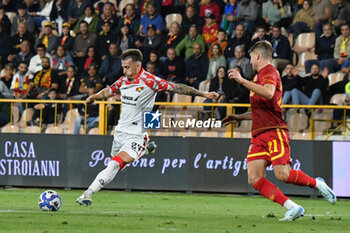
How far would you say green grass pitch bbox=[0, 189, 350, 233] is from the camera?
882 centimetres

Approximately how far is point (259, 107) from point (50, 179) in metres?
8.55

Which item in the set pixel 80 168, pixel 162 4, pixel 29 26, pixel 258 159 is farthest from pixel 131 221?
pixel 29 26

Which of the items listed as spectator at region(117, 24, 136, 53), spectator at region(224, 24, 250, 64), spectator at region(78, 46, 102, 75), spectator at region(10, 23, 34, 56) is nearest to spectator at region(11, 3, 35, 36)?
spectator at region(10, 23, 34, 56)

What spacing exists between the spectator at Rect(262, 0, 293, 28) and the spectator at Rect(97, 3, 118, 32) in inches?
167

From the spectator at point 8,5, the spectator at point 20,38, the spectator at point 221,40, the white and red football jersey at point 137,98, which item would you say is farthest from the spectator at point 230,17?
the white and red football jersey at point 137,98

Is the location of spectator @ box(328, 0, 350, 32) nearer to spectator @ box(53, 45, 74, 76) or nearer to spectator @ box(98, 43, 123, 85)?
spectator @ box(98, 43, 123, 85)

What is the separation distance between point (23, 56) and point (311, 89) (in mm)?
8664

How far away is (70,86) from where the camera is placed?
65.2 feet

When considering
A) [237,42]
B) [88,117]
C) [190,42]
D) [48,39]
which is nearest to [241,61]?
[237,42]

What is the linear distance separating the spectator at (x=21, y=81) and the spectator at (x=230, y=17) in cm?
536

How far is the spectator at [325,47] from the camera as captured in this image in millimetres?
18906

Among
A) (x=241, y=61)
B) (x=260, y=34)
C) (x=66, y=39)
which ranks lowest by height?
(x=241, y=61)

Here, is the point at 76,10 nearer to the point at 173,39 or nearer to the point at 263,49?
the point at 173,39

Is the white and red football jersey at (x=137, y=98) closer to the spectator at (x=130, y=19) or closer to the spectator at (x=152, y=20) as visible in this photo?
the spectator at (x=152, y=20)
